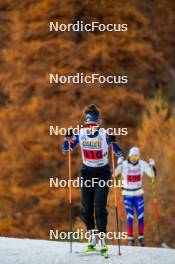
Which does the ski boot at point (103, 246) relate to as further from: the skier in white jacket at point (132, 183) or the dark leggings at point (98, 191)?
the skier in white jacket at point (132, 183)

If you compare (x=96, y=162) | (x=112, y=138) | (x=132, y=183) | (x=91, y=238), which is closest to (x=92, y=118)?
(x=112, y=138)

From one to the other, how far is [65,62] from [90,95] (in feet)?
4.85

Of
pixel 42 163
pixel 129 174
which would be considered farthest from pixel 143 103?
pixel 129 174

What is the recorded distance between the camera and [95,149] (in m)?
10.9

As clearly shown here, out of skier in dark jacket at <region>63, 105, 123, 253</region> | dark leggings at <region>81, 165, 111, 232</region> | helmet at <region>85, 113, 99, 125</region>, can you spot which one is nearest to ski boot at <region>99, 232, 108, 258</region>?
skier in dark jacket at <region>63, 105, 123, 253</region>

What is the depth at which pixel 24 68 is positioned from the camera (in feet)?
114

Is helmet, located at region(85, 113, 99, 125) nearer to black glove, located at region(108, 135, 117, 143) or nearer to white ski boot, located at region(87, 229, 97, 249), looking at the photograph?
black glove, located at region(108, 135, 117, 143)

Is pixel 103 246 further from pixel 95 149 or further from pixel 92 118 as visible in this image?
pixel 92 118

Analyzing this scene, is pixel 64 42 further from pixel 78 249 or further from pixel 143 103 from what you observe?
pixel 78 249

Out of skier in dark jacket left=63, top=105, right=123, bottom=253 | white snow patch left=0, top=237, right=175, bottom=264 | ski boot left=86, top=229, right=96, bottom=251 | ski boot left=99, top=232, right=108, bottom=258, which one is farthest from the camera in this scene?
ski boot left=86, top=229, right=96, bottom=251

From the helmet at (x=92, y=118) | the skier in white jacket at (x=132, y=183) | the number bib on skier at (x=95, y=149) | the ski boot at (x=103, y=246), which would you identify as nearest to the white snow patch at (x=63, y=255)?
the ski boot at (x=103, y=246)

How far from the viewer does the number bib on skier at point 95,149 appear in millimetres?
10930

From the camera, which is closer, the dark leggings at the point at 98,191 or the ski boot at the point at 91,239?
the dark leggings at the point at 98,191

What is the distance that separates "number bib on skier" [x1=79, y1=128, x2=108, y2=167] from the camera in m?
10.9
